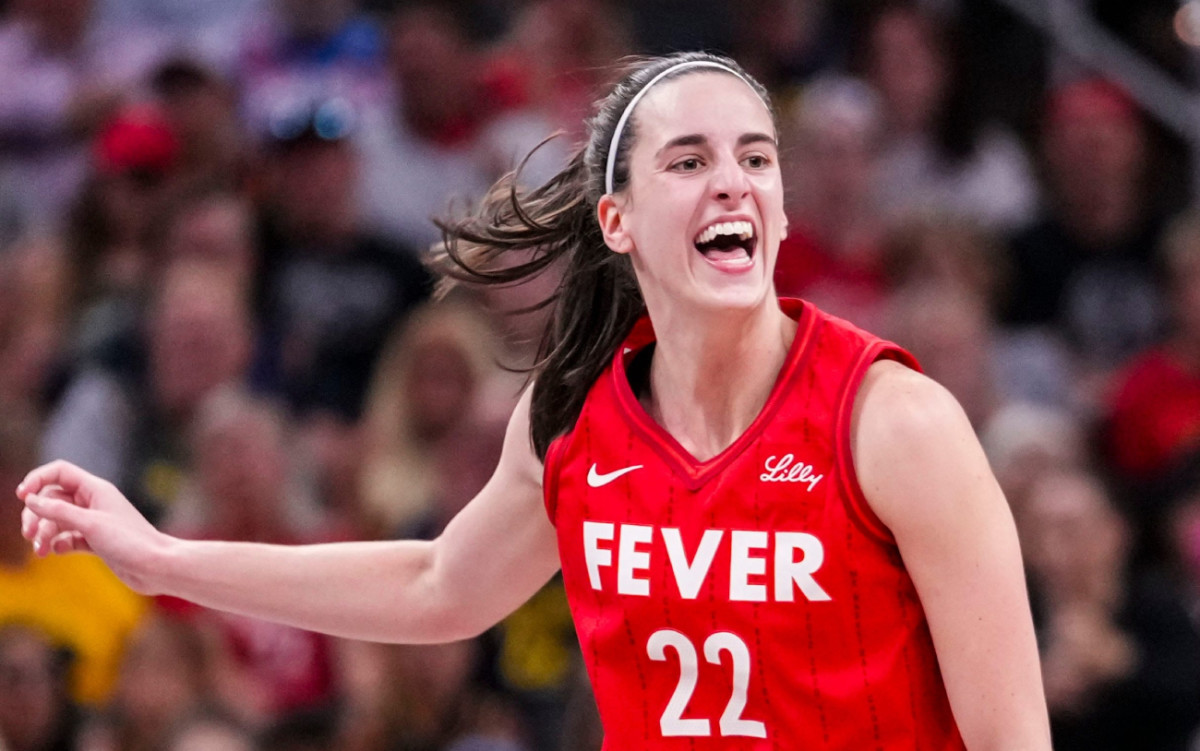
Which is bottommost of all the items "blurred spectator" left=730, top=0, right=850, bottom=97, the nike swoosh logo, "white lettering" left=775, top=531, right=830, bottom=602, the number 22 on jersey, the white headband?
the number 22 on jersey

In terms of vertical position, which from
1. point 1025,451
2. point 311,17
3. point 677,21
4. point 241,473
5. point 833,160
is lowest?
point 241,473

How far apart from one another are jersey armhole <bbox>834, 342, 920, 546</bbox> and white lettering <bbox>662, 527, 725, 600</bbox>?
209 mm

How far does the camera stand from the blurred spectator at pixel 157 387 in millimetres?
5535

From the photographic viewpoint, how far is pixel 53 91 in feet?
21.4

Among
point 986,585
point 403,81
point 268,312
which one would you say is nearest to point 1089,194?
point 403,81

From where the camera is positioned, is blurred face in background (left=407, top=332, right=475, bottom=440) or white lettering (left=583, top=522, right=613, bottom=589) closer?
white lettering (left=583, top=522, right=613, bottom=589)

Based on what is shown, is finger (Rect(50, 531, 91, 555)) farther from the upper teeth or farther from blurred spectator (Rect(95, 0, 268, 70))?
blurred spectator (Rect(95, 0, 268, 70))

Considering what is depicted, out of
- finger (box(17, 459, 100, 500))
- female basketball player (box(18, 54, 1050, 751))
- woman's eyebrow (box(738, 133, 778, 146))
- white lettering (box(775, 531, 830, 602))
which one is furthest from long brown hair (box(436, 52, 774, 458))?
finger (box(17, 459, 100, 500))

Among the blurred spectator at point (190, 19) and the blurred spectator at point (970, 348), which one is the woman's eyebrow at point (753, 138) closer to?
the blurred spectator at point (970, 348)

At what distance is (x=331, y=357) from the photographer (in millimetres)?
5887

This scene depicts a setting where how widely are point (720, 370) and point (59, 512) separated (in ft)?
3.75

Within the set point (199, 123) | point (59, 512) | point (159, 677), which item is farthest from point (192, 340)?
point (59, 512)

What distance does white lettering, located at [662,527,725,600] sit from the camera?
2699 millimetres

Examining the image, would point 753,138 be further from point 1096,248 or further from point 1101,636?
point 1096,248
